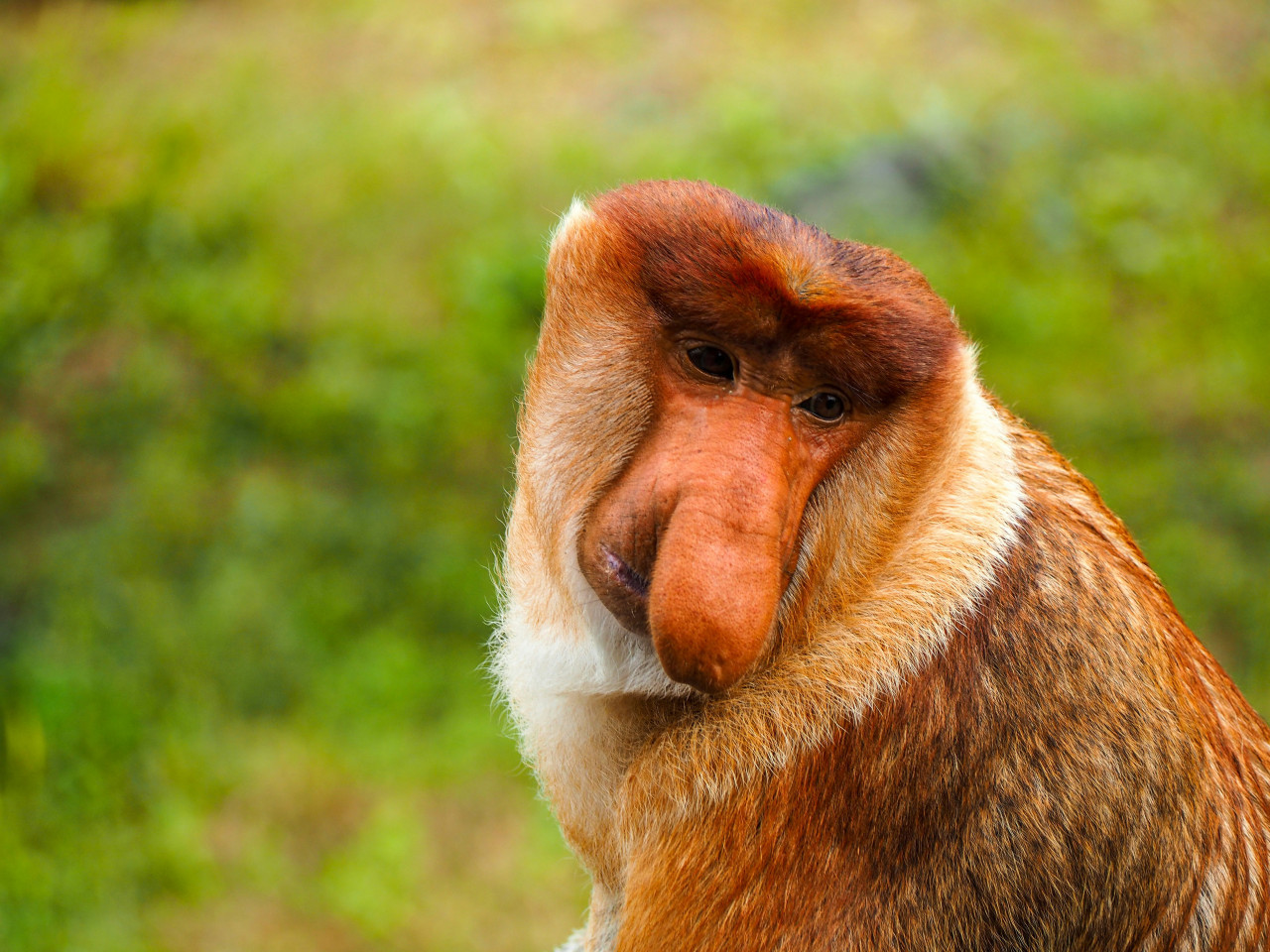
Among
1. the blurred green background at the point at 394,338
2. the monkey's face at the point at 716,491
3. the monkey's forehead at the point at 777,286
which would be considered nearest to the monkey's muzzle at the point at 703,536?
the monkey's face at the point at 716,491

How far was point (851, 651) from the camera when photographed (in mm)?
3174

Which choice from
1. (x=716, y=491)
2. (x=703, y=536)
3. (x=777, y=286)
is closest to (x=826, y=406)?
Result: (x=777, y=286)

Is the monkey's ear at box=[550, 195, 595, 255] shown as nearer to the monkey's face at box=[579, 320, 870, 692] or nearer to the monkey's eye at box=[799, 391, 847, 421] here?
the monkey's face at box=[579, 320, 870, 692]

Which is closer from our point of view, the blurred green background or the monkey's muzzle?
the monkey's muzzle

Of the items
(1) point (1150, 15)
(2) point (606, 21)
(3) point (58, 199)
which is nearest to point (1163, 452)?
(1) point (1150, 15)

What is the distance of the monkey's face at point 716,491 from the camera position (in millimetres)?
2684

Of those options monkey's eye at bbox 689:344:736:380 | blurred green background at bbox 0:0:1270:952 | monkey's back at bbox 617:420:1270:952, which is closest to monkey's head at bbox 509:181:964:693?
monkey's eye at bbox 689:344:736:380

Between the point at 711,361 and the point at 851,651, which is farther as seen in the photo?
the point at 851,651

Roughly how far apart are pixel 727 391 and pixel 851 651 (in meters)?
0.75

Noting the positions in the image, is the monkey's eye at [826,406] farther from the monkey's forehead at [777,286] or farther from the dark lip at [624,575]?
the dark lip at [624,575]

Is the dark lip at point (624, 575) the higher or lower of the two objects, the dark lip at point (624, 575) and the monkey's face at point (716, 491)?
the lower

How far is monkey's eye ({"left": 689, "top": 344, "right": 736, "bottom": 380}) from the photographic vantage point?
304 cm

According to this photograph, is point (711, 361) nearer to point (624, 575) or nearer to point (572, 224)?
point (624, 575)

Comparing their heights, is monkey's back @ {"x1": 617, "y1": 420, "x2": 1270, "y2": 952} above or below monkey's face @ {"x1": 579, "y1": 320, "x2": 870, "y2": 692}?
below
